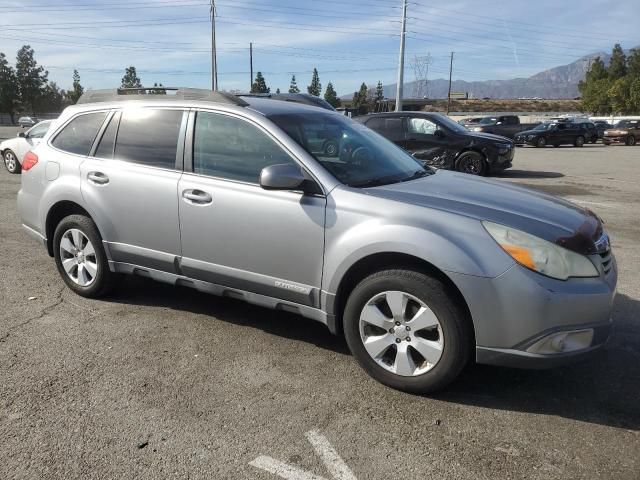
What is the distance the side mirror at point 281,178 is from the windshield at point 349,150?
281 millimetres

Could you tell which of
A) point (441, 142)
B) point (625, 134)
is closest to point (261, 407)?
point (441, 142)

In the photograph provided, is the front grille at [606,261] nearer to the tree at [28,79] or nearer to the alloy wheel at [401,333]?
the alloy wheel at [401,333]

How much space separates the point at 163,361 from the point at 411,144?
10.8 meters

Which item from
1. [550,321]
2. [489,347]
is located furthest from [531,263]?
[489,347]

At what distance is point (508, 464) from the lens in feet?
8.74

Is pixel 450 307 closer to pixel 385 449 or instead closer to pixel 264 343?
pixel 385 449

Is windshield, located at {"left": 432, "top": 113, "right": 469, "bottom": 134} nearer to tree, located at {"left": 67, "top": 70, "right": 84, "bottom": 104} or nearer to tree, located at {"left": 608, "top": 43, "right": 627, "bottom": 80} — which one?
tree, located at {"left": 608, "top": 43, "right": 627, "bottom": 80}

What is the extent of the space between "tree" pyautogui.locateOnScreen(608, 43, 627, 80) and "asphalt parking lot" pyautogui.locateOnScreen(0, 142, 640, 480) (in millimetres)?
80767

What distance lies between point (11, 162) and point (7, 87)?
3274 inches

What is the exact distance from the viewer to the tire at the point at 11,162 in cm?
1520

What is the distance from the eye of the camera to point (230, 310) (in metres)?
4.68

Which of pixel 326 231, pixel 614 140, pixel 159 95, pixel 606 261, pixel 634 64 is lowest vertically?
pixel 614 140

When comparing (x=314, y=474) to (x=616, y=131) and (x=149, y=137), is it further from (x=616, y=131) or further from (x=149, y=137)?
(x=616, y=131)

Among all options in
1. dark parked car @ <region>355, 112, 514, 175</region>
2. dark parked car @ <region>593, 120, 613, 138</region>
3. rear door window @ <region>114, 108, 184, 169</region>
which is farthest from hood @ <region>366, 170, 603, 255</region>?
dark parked car @ <region>593, 120, 613, 138</region>
